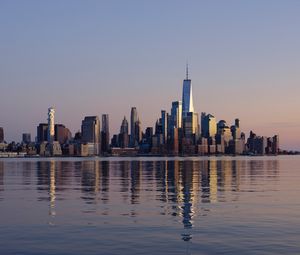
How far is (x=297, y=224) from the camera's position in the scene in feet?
124

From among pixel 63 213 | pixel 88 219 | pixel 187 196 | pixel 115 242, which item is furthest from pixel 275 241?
pixel 187 196

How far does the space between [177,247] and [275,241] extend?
20.2ft

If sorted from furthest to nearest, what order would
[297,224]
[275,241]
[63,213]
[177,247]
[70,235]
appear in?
[63,213] < [297,224] < [70,235] < [275,241] < [177,247]

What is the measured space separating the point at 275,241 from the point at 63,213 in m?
19.3

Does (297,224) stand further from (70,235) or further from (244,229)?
(70,235)

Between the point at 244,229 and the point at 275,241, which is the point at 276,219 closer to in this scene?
the point at 244,229

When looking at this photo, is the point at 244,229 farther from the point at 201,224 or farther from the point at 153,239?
the point at 153,239

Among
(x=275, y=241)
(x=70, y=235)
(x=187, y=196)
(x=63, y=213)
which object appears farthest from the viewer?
(x=187, y=196)

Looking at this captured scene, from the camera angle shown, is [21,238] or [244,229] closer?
[21,238]

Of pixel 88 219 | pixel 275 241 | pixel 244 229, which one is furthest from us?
pixel 88 219

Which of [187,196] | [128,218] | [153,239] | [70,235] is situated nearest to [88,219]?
[128,218]

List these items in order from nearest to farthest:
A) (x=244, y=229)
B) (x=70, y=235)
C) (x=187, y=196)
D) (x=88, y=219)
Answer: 1. (x=70, y=235)
2. (x=244, y=229)
3. (x=88, y=219)
4. (x=187, y=196)

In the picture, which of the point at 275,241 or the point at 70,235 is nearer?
the point at 275,241

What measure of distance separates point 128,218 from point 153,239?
A: 9318mm
